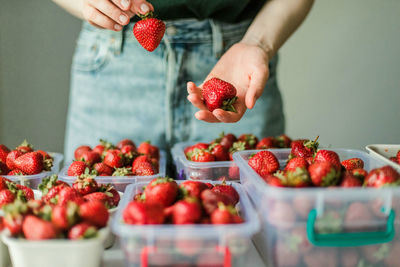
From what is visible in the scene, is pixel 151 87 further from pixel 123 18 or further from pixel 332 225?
pixel 332 225

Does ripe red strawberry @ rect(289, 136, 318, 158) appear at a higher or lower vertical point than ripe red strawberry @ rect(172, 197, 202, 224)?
higher

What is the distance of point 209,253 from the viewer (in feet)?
2.63

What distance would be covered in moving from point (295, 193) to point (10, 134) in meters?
2.73

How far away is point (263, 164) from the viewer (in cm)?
116

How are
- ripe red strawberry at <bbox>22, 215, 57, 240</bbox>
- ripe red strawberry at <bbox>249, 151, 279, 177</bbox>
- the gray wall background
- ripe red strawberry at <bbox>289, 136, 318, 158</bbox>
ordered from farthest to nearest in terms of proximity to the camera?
the gray wall background → ripe red strawberry at <bbox>289, 136, 318, 158</bbox> → ripe red strawberry at <bbox>249, 151, 279, 177</bbox> → ripe red strawberry at <bbox>22, 215, 57, 240</bbox>

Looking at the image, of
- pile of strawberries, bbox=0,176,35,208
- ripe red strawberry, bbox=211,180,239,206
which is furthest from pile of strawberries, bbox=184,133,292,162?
pile of strawberries, bbox=0,176,35,208

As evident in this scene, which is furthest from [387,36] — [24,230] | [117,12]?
[24,230]

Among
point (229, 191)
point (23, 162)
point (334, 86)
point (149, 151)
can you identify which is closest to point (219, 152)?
point (149, 151)

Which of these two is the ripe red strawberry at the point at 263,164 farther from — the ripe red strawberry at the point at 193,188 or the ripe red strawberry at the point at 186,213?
the ripe red strawberry at the point at 186,213

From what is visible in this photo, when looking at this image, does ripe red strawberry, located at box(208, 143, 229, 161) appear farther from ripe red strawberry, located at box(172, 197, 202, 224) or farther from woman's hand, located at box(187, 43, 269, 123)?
ripe red strawberry, located at box(172, 197, 202, 224)

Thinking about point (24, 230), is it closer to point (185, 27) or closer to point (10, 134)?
point (185, 27)

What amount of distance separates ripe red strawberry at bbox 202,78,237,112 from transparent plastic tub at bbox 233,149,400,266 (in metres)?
0.42

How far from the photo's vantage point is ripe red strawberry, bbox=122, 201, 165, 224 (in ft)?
2.68

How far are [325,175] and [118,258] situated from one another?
0.48 metres
